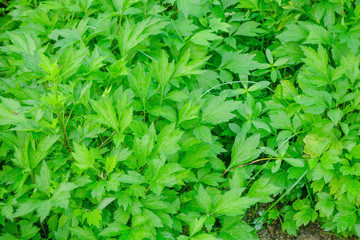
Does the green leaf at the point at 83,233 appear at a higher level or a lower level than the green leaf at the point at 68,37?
lower

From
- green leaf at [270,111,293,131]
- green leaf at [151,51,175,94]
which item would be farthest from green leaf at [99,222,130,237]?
green leaf at [270,111,293,131]

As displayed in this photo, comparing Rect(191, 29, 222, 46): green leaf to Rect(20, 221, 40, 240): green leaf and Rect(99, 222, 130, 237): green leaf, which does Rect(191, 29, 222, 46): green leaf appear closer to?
Rect(99, 222, 130, 237): green leaf

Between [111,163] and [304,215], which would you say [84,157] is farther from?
[304,215]

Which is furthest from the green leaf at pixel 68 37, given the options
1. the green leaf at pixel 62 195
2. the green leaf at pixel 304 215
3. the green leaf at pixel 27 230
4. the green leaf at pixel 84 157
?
the green leaf at pixel 304 215

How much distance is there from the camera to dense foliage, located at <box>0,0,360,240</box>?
1.84 m

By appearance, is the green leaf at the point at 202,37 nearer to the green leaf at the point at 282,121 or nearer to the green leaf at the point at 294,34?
the green leaf at the point at 294,34

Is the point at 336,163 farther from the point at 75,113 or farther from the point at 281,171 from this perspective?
the point at 75,113

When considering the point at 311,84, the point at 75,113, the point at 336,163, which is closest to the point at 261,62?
the point at 311,84

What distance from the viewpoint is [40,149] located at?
6.12ft

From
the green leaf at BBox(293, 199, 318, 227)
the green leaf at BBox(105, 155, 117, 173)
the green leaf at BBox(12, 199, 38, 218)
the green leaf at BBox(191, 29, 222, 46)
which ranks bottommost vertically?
the green leaf at BBox(293, 199, 318, 227)

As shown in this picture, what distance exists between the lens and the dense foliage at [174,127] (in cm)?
184

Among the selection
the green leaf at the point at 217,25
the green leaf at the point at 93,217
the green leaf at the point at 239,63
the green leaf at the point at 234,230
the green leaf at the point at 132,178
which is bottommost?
the green leaf at the point at 234,230

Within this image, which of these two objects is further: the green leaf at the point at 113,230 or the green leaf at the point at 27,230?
the green leaf at the point at 27,230

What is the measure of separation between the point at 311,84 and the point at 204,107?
2.29 feet
